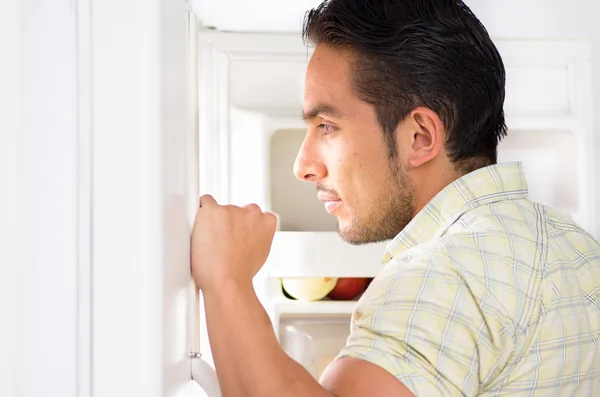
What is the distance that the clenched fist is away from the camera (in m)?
0.65

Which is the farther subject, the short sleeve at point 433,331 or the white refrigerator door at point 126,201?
the short sleeve at point 433,331

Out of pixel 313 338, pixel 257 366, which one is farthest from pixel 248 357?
pixel 313 338

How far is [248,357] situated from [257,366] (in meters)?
0.01

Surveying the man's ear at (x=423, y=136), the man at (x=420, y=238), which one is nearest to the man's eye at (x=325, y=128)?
A: the man at (x=420, y=238)

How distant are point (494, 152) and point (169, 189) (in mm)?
A: 692

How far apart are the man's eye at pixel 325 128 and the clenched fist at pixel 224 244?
32cm

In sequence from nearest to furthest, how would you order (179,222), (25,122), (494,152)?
(25,122)
(179,222)
(494,152)

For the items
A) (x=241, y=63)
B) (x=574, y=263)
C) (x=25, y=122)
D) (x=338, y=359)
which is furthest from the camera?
(x=241, y=63)

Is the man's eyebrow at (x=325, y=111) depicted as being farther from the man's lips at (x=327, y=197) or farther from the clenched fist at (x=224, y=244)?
the clenched fist at (x=224, y=244)

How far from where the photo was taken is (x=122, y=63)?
0.49 metres

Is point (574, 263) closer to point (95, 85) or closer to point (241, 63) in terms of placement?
point (95, 85)

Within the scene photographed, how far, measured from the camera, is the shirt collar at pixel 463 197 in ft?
2.93

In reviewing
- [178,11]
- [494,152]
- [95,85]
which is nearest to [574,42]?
[494,152]

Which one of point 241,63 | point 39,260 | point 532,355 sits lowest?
point 532,355
